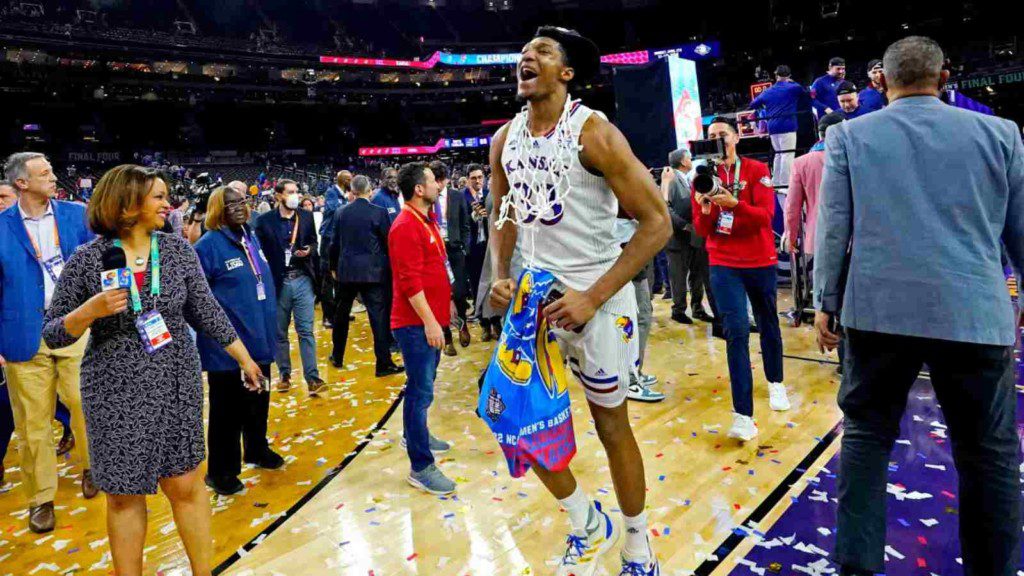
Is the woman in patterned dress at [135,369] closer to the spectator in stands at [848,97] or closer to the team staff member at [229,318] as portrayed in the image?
the team staff member at [229,318]

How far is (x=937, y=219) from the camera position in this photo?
5.18ft

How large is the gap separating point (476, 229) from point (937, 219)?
15.9ft

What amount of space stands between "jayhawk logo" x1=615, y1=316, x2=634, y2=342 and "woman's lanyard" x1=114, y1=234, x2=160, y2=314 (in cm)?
146

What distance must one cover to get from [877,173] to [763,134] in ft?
22.3

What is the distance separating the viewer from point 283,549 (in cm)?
237

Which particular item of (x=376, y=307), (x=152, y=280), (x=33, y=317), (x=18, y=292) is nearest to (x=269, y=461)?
(x=33, y=317)

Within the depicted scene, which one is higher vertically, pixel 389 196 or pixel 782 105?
pixel 782 105

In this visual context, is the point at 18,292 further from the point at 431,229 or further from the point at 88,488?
the point at 431,229

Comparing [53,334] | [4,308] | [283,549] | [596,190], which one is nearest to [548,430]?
[596,190]

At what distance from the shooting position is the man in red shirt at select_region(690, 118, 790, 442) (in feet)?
9.87

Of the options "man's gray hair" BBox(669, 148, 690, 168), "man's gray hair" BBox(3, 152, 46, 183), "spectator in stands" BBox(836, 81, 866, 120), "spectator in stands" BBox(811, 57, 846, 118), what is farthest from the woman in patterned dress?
"spectator in stands" BBox(811, 57, 846, 118)

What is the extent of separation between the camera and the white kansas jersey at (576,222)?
1.81 m

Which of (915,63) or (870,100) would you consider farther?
(870,100)

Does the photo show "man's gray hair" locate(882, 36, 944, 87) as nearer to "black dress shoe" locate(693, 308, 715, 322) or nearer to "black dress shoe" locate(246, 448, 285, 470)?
"black dress shoe" locate(246, 448, 285, 470)
